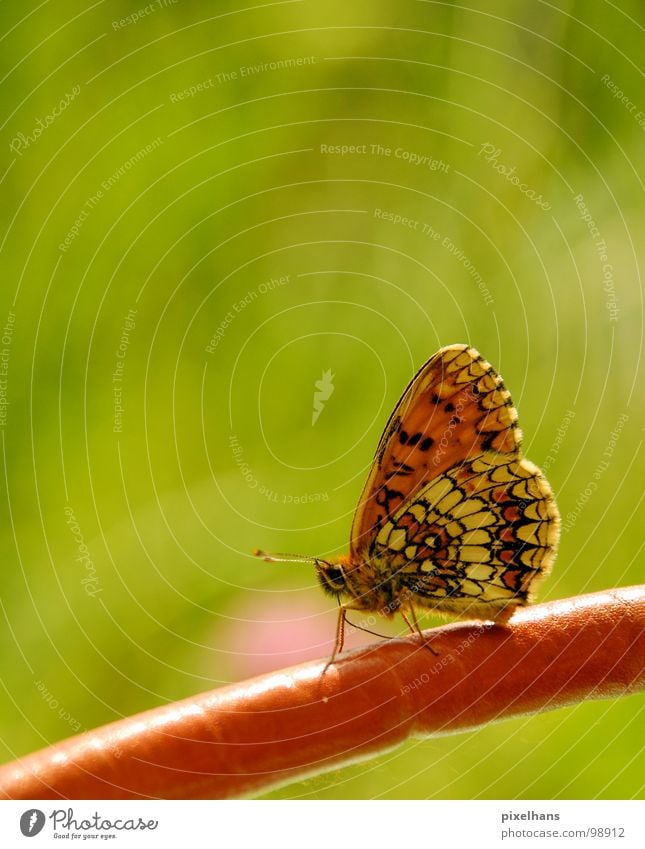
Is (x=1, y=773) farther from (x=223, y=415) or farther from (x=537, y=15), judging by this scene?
(x=537, y=15)

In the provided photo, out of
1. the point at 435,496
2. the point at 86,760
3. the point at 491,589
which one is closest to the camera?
the point at 86,760

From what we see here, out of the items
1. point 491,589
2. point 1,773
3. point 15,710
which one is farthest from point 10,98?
point 1,773

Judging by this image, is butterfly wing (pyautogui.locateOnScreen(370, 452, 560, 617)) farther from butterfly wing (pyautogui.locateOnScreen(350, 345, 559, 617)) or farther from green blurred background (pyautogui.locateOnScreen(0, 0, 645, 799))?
green blurred background (pyautogui.locateOnScreen(0, 0, 645, 799))

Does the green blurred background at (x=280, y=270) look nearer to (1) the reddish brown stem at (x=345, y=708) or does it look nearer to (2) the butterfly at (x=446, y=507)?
(2) the butterfly at (x=446, y=507)

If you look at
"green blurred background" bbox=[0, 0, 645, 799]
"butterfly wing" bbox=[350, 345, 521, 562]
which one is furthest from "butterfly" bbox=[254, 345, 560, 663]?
"green blurred background" bbox=[0, 0, 645, 799]

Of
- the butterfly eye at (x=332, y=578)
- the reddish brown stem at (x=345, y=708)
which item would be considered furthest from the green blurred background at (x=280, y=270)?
the reddish brown stem at (x=345, y=708)
